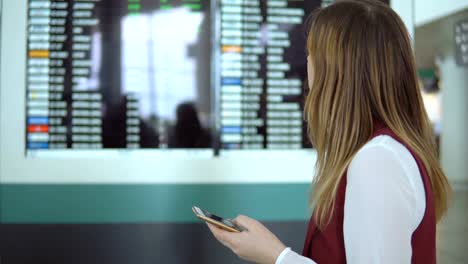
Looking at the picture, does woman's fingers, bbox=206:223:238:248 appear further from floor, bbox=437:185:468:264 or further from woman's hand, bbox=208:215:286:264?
floor, bbox=437:185:468:264

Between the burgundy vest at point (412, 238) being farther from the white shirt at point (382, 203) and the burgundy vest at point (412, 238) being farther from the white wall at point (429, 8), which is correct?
the white wall at point (429, 8)

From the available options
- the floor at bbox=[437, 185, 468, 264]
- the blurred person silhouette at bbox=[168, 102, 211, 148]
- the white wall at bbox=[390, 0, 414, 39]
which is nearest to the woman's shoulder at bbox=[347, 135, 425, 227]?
the blurred person silhouette at bbox=[168, 102, 211, 148]

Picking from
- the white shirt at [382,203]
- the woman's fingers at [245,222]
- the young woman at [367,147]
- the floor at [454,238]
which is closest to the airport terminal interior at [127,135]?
the woman's fingers at [245,222]

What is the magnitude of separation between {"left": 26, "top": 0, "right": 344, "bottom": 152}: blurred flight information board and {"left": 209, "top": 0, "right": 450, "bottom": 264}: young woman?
1.34 meters

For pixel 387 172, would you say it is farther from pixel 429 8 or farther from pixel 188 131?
pixel 429 8

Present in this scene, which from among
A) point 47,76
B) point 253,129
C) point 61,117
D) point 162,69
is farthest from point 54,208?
point 253,129

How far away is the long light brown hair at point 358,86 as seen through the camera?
98cm

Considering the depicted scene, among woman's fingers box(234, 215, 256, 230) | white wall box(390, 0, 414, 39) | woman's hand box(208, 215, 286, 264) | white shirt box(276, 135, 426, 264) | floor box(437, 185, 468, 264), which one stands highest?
white wall box(390, 0, 414, 39)

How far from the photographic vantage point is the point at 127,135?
7.68 feet

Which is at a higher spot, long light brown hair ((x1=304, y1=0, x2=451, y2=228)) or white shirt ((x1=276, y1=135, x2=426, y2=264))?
long light brown hair ((x1=304, y1=0, x2=451, y2=228))

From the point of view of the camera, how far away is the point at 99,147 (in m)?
2.34

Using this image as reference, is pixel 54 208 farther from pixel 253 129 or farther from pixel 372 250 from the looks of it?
pixel 372 250

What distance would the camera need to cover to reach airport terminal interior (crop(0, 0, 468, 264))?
2324 millimetres

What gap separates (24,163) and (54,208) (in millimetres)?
266
